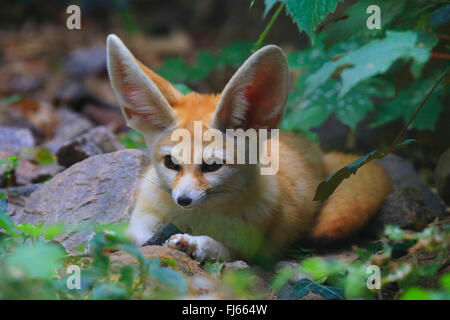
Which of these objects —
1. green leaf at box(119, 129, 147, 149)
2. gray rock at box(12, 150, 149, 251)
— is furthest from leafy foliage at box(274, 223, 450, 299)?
green leaf at box(119, 129, 147, 149)

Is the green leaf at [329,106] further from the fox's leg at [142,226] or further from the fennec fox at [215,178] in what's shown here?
the fox's leg at [142,226]

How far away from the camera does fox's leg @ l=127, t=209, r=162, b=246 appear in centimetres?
300

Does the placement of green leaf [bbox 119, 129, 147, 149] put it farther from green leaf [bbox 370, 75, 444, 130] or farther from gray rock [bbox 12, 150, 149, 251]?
green leaf [bbox 370, 75, 444, 130]

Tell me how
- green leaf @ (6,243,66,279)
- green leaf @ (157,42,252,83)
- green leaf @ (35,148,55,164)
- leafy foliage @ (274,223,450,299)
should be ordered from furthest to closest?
green leaf @ (157,42,252,83) < green leaf @ (35,148,55,164) < leafy foliage @ (274,223,450,299) < green leaf @ (6,243,66,279)

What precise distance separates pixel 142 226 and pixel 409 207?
5.99ft

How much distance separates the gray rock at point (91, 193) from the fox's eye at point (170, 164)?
1.94 ft

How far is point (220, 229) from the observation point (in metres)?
3.07

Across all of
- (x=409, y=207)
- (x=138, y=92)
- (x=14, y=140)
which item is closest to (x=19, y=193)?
(x=14, y=140)

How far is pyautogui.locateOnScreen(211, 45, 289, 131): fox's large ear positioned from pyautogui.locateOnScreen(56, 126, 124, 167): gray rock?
1.61 metres

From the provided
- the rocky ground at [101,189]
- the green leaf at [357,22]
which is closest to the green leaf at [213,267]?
the rocky ground at [101,189]

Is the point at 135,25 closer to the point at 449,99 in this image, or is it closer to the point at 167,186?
the point at 449,99

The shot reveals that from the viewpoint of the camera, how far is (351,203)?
3723 millimetres

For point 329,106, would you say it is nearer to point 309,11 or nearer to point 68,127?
point 309,11

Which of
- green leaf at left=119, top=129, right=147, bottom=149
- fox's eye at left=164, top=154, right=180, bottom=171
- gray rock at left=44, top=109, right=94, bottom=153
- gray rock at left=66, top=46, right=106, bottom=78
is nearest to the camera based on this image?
fox's eye at left=164, top=154, right=180, bottom=171
